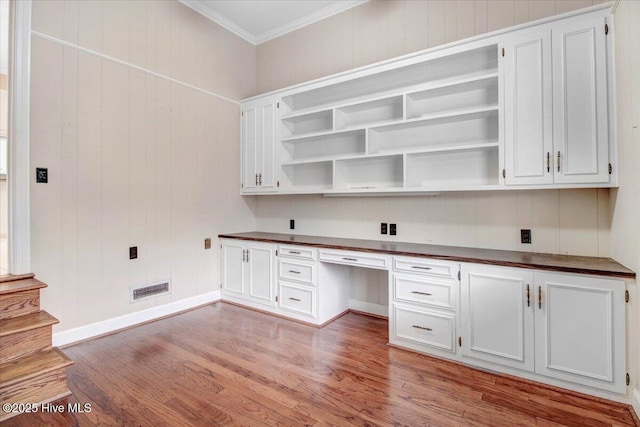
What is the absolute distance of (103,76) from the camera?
293 cm

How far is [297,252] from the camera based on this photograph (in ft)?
10.8

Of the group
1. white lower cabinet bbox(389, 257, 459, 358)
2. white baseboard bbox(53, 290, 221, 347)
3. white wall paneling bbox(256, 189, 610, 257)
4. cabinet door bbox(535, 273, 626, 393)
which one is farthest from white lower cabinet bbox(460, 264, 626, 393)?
white baseboard bbox(53, 290, 221, 347)

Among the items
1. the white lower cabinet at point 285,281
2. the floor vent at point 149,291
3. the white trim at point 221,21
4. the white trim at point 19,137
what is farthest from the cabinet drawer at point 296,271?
the white trim at point 221,21

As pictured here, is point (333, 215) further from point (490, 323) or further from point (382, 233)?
point (490, 323)

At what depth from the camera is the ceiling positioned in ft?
12.0

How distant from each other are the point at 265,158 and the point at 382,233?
171 cm

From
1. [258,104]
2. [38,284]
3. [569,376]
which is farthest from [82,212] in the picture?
[569,376]

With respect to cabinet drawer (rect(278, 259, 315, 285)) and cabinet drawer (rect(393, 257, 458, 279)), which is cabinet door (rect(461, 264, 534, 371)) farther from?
cabinet drawer (rect(278, 259, 315, 285))

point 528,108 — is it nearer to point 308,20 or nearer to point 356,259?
point 356,259

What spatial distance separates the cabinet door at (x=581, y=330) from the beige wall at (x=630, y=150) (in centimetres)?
8

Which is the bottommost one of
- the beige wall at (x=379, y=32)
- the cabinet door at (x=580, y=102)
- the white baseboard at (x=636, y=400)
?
the white baseboard at (x=636, y=400)

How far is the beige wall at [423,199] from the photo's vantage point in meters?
2.52

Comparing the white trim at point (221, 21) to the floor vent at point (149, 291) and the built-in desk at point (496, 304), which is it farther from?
the floor vent at point (149, 291)

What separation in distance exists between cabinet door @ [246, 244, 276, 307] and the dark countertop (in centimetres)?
26
